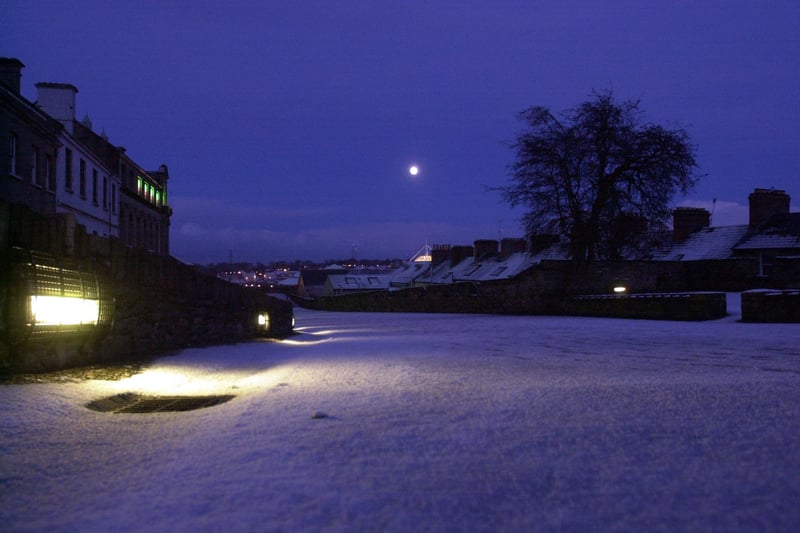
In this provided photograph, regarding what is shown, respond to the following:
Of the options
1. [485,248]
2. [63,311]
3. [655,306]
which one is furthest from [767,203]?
[63,311]

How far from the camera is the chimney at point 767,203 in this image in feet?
122

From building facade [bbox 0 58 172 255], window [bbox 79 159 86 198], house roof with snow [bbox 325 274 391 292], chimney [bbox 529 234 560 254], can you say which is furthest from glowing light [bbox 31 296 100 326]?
house roof with snow [bbox 325 274 391 292]

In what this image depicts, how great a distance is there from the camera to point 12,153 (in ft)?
67.8

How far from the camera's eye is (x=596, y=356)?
394 inches

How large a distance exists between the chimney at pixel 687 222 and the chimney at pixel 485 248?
1683cm

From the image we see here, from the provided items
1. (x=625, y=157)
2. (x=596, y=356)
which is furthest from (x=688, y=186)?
(x=596, y=356)

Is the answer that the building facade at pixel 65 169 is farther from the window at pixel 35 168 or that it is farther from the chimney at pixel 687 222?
the chimney at pixel 687 222

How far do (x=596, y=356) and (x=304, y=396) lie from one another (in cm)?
519

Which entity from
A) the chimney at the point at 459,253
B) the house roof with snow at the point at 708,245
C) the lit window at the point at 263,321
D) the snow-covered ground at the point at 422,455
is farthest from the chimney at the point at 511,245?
the snow-covered ground at the point at 422,455

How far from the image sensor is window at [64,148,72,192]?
86.0 feet

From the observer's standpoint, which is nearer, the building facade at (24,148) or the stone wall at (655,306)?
the stone wall at (655,306)

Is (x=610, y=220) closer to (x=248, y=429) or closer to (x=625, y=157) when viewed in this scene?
(x=625, y=157)

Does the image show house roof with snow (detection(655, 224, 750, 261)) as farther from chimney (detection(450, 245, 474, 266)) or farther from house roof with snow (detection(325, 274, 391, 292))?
house roof with snow (detection(325, 274, 391, 292))

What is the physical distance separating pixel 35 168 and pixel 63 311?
18.8 m
